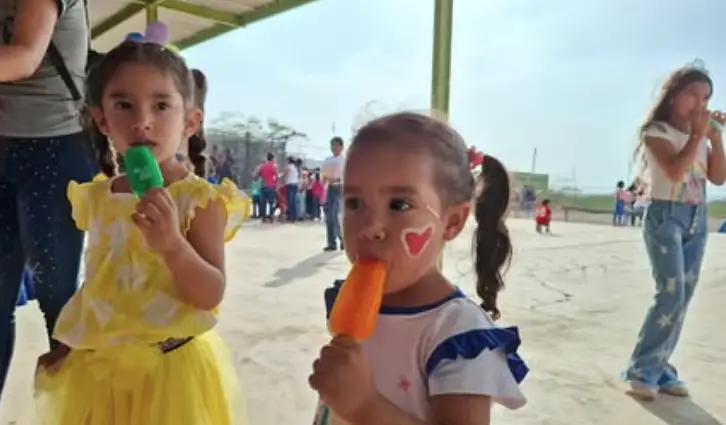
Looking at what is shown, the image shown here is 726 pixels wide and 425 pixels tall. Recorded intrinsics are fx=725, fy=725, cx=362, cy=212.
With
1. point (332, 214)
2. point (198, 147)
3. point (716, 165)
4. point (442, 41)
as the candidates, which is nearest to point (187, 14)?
point (332, 214)

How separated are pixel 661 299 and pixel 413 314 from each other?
179cm

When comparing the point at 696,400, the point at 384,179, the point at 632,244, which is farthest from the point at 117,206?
the point at 632,244

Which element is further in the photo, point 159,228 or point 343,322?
point 159,228

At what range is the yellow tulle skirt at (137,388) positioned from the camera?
1246 mm

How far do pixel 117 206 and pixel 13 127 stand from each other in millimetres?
333

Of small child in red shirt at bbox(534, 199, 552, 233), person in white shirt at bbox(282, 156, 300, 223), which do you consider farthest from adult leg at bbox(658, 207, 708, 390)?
person in white shirt at bbox(282, 156, 300, 223)

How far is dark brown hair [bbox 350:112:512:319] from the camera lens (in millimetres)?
957

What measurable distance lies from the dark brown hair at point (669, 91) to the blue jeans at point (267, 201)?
956 centimetres

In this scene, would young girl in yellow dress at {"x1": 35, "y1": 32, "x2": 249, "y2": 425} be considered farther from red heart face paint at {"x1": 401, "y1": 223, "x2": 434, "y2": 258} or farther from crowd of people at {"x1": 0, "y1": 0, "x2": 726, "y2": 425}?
red heart face paint at {"x1": 401, "y1": 223, "x2": 434, "y2": 258}

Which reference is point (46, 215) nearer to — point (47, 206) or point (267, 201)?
point (47, 206)

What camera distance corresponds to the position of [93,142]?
61.0 inches

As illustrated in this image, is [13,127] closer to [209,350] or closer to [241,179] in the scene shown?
[209,350]

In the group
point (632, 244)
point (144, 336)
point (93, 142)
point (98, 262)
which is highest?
point (93, 142)

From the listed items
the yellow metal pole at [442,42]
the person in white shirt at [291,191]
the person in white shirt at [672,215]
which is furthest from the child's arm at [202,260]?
the person in white shirt at [291,191]
